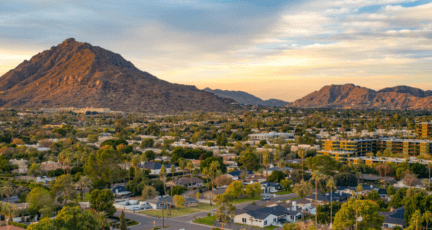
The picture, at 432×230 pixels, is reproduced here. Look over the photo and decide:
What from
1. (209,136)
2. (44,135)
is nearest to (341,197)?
(209,136)

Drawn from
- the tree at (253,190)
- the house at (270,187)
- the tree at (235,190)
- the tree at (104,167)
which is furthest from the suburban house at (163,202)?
the house at (270,187)

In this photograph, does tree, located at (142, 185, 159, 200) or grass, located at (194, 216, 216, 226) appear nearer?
grass, located at (194, 216, 216, 226)

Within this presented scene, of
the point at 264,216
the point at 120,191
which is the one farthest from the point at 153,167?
the point at 264,216

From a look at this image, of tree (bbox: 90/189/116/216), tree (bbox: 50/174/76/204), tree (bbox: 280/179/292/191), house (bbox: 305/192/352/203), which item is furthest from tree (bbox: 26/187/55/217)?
tree (bbox: 280/179/292/191)

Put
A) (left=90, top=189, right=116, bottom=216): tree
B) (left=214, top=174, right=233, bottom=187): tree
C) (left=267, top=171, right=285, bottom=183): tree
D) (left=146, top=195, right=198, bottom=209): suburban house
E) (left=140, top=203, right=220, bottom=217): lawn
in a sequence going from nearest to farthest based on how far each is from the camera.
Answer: (left=90, top=189, right=116, bottom=216): tree, (left=140, top=203, right=220, bottom=217): lawn, (left=146, top=195, right=198, bottom=209): suburban house, (left=214, top=174, right=233, bottom=187): tree, (left=267, top=171, right=285, bottom=183): tree

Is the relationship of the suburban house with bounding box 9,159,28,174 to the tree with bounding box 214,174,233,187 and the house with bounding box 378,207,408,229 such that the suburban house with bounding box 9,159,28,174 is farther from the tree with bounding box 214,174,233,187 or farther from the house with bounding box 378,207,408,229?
the house with bounding box 378,207,408,229

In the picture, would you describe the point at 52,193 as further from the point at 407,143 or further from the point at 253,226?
the point at 407,143
